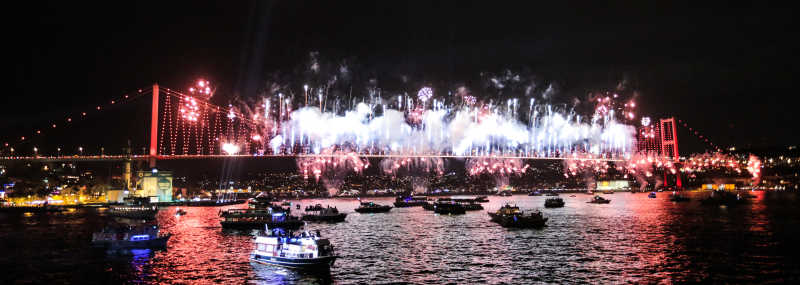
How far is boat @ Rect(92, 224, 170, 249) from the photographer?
28500 millimetres

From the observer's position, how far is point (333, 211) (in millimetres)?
50031

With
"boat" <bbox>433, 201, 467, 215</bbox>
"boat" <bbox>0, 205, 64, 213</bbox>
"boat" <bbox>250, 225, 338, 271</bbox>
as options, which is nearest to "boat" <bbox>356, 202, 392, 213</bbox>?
"boat" <bbox>433, 201, 467, 215</bbox>

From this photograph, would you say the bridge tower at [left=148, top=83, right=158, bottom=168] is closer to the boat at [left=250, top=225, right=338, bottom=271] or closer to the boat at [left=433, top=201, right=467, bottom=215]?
the boat at [left=433, top=201, right=467, bottom=215]

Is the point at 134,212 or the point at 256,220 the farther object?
the point at 134,212

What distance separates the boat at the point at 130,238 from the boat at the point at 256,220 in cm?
1204

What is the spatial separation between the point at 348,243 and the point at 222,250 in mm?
6917

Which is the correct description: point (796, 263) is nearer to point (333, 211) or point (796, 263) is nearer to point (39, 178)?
point (333, 211)

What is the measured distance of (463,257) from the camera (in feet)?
84.0

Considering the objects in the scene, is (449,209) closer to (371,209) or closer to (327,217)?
(371,209)

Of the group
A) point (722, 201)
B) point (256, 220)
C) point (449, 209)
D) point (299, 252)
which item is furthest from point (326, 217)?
point (722, 201)

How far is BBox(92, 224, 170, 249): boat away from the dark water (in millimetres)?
605

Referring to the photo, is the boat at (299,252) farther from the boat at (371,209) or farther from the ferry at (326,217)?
the boat at (371,209)

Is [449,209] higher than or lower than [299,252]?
higher

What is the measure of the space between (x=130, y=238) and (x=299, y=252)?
12184 mm
